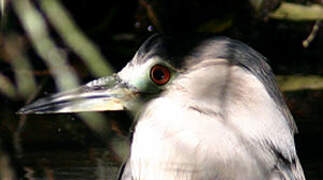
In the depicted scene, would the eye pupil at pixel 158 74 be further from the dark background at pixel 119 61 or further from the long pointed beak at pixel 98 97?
the dark background at pixel 119 61

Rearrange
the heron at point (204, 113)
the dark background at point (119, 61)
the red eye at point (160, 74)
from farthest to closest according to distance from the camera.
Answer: the dark background at point (119, 61)
the red eye at point (160, 74)
the heron at point (204, 113)

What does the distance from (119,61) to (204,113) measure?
3.07 metres

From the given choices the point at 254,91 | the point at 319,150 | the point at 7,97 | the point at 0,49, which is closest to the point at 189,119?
the point at 254,91

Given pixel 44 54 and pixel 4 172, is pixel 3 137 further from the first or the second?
pixel 44 54

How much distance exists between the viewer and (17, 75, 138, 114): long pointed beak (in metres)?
3.11

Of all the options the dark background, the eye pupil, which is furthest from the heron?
the dark background

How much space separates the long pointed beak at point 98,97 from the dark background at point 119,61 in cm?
64

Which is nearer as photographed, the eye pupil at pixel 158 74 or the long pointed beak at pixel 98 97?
the eye pupil at pixel 158 74

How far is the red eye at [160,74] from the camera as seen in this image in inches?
115

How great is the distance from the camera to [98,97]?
318cm

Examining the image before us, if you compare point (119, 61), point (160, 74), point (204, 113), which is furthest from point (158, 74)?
point (119, 61)

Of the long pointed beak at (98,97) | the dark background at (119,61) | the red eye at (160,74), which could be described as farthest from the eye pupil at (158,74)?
the dark background at (119,61)

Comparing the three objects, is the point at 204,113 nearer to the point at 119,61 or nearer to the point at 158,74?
the point at 158,74

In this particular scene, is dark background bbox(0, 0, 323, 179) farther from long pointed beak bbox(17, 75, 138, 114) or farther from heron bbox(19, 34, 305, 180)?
heron bbox(19, 34, 305, 180)
